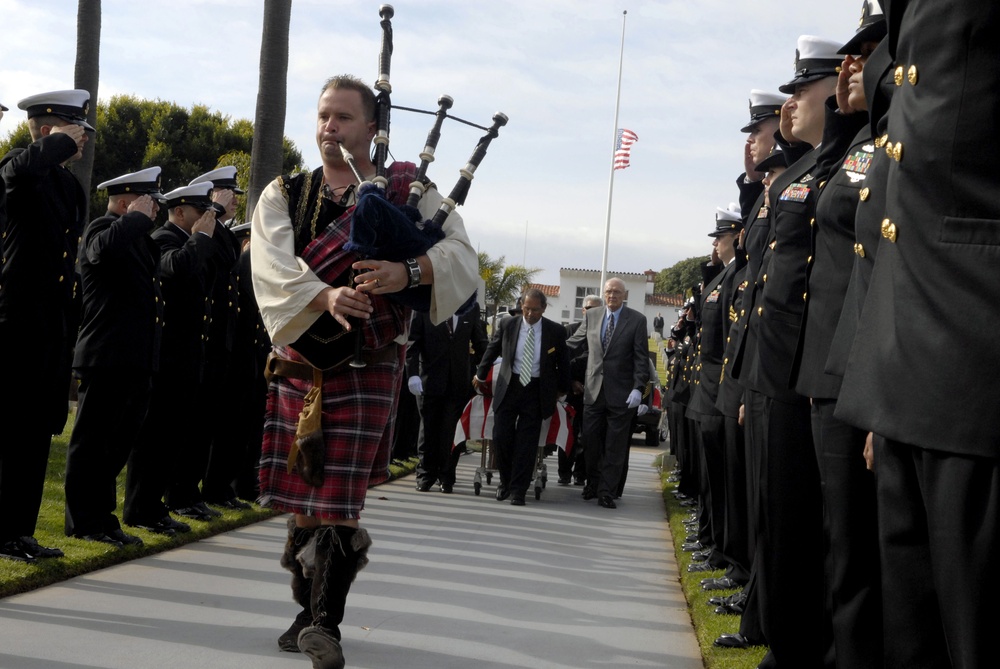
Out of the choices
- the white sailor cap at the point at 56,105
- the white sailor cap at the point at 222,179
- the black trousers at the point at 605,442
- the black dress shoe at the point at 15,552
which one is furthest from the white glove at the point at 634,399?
the black dress shoe at the point at 15,552

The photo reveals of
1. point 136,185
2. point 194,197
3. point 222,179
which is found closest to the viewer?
point 136,185

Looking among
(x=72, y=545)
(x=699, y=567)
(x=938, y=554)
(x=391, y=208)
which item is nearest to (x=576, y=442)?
(x=699, y=567)

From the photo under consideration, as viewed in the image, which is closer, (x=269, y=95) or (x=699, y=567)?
(x=699, y=567)

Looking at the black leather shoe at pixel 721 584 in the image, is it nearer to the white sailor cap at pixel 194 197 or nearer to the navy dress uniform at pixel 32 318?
the navy dress uniform at pixel 32 318

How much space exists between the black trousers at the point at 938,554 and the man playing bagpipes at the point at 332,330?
2459mm

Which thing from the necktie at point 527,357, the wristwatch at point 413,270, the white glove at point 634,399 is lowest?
the white glove at point 634,399

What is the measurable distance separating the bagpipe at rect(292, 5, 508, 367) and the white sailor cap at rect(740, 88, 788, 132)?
2.17 meters

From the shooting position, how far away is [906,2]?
8.94 feet

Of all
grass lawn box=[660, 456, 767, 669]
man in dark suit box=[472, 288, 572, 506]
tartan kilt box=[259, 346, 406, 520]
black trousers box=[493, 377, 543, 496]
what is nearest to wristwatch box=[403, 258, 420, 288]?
tartan kilt box=[259, 346, 406, 520]

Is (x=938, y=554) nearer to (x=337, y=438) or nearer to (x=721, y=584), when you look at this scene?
(x=337, y=438)

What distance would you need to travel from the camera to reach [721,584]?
23.3 ft

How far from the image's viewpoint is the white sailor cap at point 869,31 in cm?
366

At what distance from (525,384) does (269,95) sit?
15.1ft

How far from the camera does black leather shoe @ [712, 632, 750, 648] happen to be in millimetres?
5492
